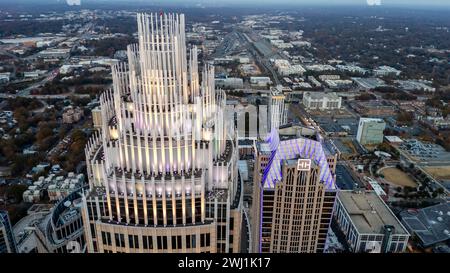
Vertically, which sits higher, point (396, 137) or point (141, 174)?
point (141, 174)

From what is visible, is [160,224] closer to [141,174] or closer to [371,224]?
[141,174]

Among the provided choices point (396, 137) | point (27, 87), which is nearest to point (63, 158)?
point (27, 87)

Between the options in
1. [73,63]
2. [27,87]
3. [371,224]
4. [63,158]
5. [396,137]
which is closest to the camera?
[371,224]

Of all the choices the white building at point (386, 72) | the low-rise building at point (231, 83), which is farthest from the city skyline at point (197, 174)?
the white building at point (386, 72)

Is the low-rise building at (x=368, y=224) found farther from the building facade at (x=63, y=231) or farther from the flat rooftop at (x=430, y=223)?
the building facade at (x=63, y=231)

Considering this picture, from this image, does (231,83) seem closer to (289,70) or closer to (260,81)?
(260,81)

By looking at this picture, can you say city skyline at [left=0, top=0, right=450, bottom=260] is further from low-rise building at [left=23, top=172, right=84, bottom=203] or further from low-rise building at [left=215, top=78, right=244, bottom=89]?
low-rise building at [left=215, top=78, right=244, bottom=89]

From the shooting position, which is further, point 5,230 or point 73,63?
point 73,63
